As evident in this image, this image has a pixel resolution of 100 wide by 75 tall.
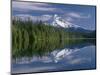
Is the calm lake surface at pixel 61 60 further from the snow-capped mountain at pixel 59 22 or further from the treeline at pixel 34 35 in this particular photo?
the snow-capped mountain at pixel 59 22

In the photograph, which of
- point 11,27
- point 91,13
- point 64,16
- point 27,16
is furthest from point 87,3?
point 11,27

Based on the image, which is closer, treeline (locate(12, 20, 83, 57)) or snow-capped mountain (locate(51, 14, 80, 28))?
treeline (locate(12, 20, 83, 57))

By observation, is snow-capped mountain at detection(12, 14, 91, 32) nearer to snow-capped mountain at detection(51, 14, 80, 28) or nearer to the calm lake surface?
snow-capped mountain at detection(51, 14, 80, 28)

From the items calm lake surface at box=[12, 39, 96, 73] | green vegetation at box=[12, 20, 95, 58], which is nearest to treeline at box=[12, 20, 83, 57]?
green vegetation at box=[12, 20, 95, 58]

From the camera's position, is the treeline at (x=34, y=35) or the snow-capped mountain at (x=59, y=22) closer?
the treeline at (x=34, y=35)

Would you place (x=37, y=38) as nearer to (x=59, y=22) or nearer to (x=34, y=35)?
(x=34, y=35)

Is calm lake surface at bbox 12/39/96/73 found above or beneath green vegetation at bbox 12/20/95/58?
beneath

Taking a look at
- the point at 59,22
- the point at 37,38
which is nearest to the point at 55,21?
the point at 59,22

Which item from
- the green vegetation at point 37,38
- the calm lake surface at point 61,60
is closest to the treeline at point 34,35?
the green vegetation at point 37,38
